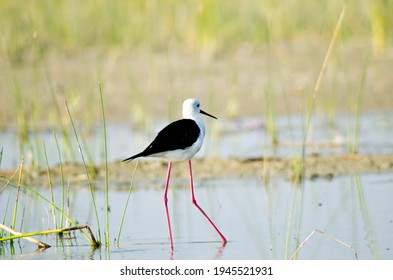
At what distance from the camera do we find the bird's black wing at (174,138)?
220 inches

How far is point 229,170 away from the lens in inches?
294

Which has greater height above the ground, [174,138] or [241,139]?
[241,139]

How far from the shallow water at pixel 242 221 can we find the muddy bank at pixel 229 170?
0.52ft

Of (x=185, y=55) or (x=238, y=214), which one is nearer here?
(x=238, y=214)

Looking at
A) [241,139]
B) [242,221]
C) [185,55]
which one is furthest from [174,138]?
[185,55]

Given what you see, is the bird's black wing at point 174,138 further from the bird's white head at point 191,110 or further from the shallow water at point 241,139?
the shallow water at point 241,139

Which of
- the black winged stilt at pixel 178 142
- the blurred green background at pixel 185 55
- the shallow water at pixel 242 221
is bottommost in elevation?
the shallow water at pixel 242 221

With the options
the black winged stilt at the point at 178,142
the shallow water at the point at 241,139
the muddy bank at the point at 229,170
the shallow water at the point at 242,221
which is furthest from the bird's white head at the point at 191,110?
the shallow water at the point at 241,139

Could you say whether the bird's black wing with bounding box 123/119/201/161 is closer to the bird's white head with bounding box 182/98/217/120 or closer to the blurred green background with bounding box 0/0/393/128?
the bird's white head with bounding box 182/98/217/120

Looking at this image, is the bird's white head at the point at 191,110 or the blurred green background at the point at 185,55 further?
the blurred green background at the point at 185,55

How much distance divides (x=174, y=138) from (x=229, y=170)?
187 centimetres

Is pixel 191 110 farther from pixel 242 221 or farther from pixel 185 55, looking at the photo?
pixel 185 55

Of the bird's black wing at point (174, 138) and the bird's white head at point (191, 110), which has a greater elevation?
the bird's white head at point (191, 110)
